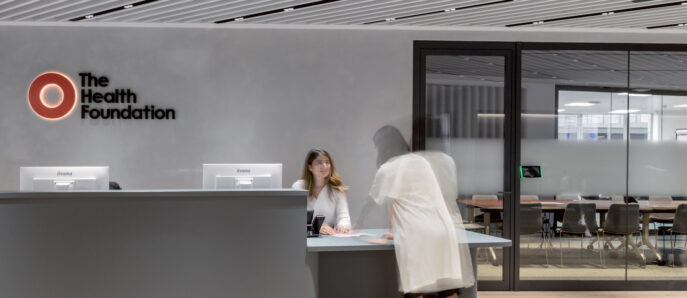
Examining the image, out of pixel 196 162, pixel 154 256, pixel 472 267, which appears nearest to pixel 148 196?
pixel 154 256

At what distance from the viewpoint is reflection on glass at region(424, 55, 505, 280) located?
21.2 ft

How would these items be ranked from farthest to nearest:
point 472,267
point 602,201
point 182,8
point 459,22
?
point 602,201
point 459,22
point 182,8
point 472,267

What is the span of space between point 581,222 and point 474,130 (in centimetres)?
161

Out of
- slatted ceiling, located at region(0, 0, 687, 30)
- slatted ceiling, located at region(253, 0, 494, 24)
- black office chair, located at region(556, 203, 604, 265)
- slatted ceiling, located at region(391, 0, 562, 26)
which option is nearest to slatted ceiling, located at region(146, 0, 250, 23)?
slatted ceiling, located at region(0, 0, 687, 30)

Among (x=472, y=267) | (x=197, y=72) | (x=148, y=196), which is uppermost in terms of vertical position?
(x=197, y=72)

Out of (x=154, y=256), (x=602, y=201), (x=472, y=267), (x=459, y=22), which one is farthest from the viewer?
(x=602, y=201)

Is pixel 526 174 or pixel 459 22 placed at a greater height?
pixel 459 22

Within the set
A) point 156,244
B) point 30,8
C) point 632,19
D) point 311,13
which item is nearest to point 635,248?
point 632,19

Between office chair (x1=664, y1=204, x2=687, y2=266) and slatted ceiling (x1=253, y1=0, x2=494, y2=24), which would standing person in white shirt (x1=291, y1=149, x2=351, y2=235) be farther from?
office chair (x1=664, y1=204, x2=687, y2=266)

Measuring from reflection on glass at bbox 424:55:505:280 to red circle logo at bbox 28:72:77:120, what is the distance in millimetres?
3904

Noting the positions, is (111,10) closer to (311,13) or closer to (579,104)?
(311,13)

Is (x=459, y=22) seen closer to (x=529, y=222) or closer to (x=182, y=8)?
(x=529, y=222)

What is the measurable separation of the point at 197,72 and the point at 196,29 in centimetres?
47

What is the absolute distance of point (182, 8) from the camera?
18.2 ft
